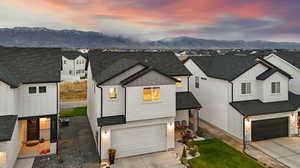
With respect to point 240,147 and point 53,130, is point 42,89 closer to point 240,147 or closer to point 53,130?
point 53,130

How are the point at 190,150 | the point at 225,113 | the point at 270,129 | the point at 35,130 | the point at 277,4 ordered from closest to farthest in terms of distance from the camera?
the point at 190,150, the point at 35,130, the point at 270,129, the point at 225,113, the point at 277,4

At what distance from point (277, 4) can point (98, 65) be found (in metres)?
38.6

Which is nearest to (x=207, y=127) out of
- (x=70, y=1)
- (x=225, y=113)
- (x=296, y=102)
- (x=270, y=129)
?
(x=225, y=113)

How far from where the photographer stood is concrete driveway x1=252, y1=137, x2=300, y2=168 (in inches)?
540

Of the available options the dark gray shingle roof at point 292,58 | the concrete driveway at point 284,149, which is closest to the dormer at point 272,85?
the concrete driveway at point 284,149

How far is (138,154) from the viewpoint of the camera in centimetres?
1466

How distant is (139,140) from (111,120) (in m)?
2.80

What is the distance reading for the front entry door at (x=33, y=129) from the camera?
16250 millimetres

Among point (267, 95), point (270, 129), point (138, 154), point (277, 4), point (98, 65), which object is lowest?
point (138, 154)

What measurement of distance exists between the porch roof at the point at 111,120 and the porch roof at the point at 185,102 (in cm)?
558

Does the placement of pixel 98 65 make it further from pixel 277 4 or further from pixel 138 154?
pixel 277 4

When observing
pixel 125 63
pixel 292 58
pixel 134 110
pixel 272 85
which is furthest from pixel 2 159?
pixel 292 58

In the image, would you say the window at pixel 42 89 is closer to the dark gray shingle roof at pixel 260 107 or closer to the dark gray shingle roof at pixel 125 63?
the dark gray shingle roof at pixel 125 63

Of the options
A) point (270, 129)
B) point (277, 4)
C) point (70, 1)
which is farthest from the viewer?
point (70, 1)
